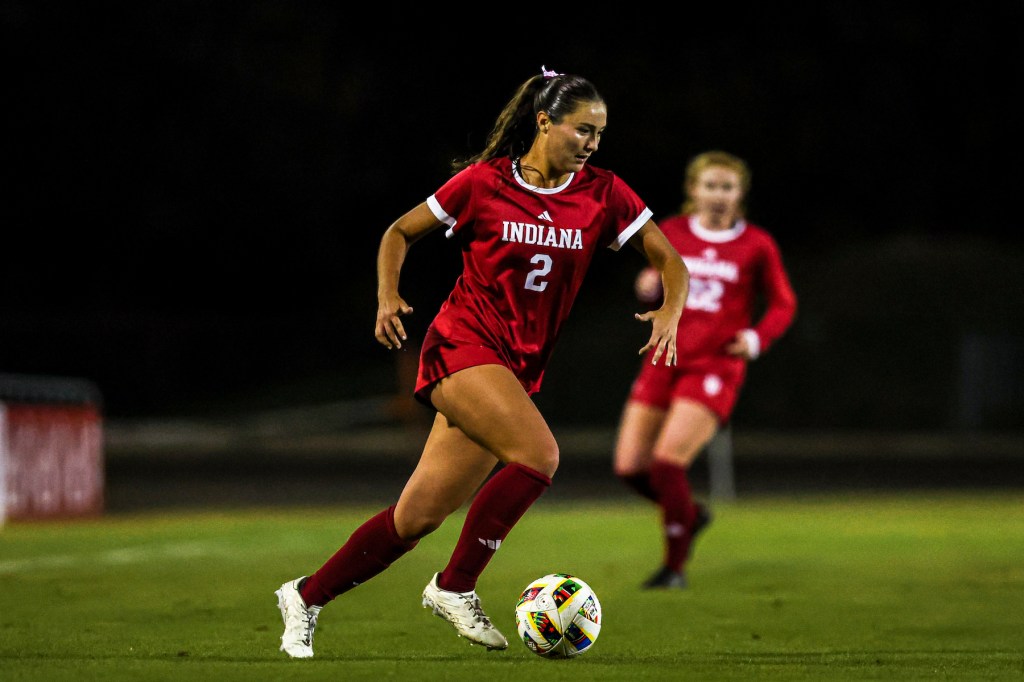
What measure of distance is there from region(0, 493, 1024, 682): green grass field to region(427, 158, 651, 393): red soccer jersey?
126 centimetres

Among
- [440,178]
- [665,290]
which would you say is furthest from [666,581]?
[440,178]

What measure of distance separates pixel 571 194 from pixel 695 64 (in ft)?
103

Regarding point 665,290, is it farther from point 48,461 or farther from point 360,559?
point 48,461

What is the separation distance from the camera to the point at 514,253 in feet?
19.5

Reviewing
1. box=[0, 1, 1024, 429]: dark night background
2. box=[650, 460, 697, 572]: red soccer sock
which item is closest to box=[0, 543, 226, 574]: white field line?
box=[650, 460, 697, 572]: red soccer sock

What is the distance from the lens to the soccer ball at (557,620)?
234 inches

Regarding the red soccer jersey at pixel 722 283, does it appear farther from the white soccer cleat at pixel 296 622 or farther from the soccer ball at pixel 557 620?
the white soccer cleat at pixel 296 622

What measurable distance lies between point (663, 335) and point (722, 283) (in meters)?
3.46

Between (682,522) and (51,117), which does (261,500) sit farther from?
(51,117)

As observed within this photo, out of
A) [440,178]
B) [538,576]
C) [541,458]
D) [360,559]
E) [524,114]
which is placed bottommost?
[538,576]

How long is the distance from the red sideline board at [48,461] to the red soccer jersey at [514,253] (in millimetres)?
9626

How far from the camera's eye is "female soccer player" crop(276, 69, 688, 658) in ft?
19.1

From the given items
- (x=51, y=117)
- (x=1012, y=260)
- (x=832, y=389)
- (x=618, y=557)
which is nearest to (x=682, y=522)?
(x=618, y=557)

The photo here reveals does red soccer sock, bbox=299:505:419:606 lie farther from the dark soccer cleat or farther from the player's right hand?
the dark soccer cleat
